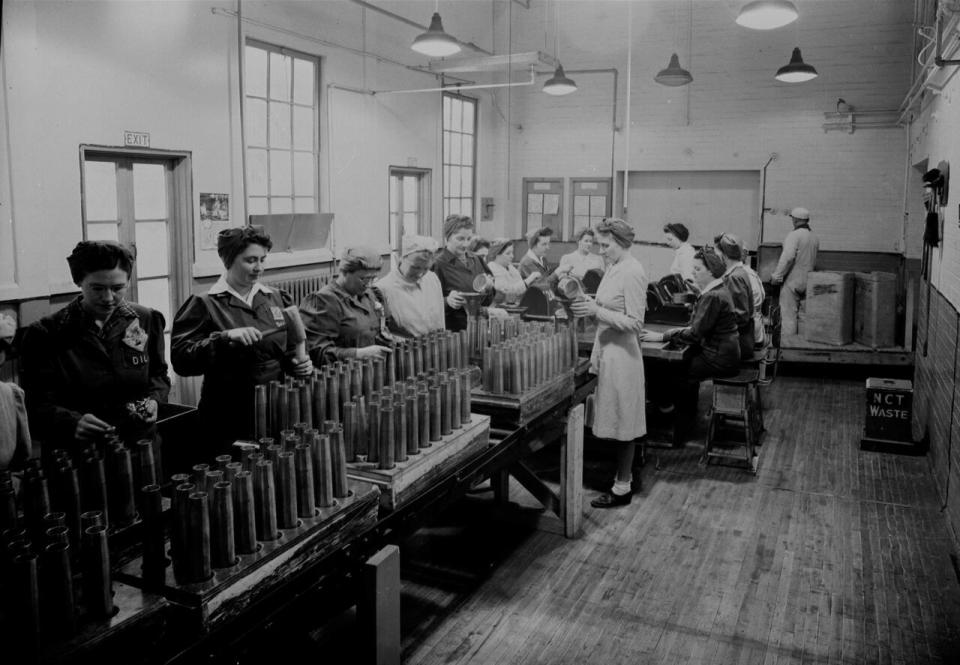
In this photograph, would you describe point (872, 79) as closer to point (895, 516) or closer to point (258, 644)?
point (895, 516)

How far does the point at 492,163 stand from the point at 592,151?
1494 millimetres

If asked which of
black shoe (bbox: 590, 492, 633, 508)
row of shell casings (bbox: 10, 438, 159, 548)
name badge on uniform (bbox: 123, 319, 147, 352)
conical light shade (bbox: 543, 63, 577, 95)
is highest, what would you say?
conical light shade (bbox: 543, 63, 577, 95)

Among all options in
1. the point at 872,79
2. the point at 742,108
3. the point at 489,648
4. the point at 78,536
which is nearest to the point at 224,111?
the point at 489,648

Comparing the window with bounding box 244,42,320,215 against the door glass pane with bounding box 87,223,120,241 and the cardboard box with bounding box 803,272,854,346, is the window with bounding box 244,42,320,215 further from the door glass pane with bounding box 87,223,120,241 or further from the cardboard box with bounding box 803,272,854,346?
the cardboard box with bounding box 803,272,854,346

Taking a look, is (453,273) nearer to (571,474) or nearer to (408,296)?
(408,296)

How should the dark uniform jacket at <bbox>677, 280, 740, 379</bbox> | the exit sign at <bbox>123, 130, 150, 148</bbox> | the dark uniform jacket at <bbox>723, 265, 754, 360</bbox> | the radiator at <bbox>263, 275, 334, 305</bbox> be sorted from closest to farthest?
the dark uniform jacket at <bbox>677, 280, 740, 379</bbox> < the dark uniform jacket at <bbox>723, 265, 754, 360</bbox> < the exit sign at <bbox>123, 130, 150, 148</bbox> < the radiator at <bbox>263, 275, 334, 305</bbox>

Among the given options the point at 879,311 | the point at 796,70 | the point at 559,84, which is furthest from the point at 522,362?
the point at 879,311

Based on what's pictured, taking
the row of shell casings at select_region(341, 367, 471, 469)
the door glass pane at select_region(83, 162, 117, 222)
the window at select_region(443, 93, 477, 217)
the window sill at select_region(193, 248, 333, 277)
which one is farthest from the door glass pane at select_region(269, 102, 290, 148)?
the row of shell casings at select_region(341, 367, 471, 469)

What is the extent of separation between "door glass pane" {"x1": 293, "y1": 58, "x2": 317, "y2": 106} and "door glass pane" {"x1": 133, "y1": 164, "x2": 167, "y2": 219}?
6.35 ft

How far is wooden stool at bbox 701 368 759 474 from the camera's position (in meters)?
5.17

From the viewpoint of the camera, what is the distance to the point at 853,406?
6977mm

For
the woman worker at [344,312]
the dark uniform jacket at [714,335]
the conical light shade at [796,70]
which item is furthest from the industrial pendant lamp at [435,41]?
the conical light shade at [796,70]

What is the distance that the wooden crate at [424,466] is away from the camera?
231 centimetres

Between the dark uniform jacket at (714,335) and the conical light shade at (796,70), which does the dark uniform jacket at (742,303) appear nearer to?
the dark uniform jacket at (714,335)
